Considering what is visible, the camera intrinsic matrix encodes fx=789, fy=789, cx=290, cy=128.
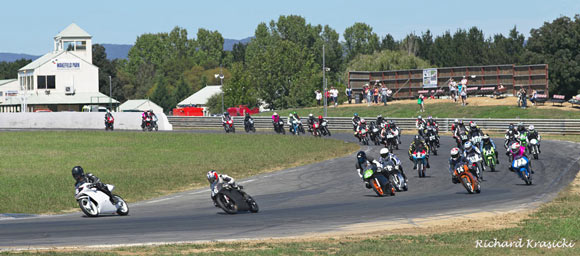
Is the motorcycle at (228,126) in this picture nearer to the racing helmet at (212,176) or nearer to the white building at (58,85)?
the racing helmet at (212,176)

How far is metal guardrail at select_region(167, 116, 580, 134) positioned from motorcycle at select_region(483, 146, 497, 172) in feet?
78.3

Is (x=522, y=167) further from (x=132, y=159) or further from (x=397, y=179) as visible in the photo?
(x=132, y=159)

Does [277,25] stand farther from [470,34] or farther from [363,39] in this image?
[470,34]

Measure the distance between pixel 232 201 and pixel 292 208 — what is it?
191 cm

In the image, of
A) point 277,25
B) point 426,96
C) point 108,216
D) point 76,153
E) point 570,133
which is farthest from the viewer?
point 277,25

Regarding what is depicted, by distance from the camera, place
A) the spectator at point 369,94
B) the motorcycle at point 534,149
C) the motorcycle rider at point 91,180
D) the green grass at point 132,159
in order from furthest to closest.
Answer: the spectator at point 369,94
the motorcycle at point 534,149
the green grass at point 132,159
the motorcycle rider at point 91,180

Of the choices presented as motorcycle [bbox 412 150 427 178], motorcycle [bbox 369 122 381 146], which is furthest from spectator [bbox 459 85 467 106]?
motorcycle [bbox 412 150 427 178]

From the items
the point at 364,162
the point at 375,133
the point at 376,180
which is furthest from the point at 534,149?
the point at 376,180

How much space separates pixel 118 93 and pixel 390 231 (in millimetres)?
135094

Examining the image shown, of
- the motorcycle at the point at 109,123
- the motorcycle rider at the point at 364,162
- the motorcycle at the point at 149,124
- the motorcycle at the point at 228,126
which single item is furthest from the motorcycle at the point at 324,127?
the motorcycle rider at the point at 364,162

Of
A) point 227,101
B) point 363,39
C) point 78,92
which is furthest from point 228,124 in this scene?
point 363,39

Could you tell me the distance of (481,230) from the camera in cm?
1497

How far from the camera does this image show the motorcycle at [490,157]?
28.1m

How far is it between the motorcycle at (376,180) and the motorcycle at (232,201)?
4105 mm
